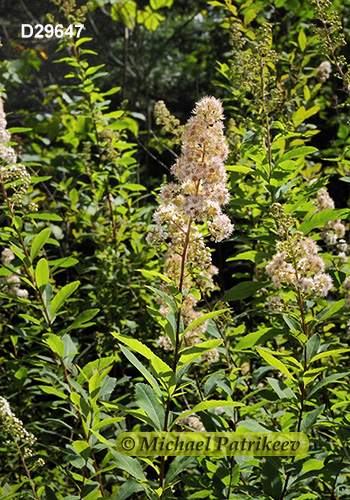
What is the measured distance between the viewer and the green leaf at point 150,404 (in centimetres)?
154

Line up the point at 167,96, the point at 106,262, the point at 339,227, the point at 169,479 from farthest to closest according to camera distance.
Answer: the point at 167,96
the point at 106,262
the point at 339,227
the point at 169,479

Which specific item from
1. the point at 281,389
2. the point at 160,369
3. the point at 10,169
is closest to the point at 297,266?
the point at 281,389

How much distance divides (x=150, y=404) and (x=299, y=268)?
0.59 meters

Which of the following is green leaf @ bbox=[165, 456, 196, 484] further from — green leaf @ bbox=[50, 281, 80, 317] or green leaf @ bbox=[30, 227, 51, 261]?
green leaf @ bbox=[30, 227, 51, 261]

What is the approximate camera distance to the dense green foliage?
1.71 m

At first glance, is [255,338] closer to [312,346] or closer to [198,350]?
[312,346]

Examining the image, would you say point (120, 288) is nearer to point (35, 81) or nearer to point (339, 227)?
point (339, 227)

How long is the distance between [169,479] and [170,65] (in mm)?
7901

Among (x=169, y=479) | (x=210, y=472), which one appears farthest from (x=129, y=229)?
(x=169, y=479)

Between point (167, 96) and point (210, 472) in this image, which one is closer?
point (210, 472)

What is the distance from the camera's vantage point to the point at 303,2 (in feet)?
14.8

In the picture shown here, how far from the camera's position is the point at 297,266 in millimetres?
1745

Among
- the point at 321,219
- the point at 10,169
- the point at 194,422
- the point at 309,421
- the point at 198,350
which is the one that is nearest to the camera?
the point at 198,350

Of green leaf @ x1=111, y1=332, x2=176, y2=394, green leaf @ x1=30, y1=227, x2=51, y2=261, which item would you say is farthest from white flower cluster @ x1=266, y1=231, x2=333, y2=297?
green leaf @ x1=30, y1=227, x2=51, y2=261
